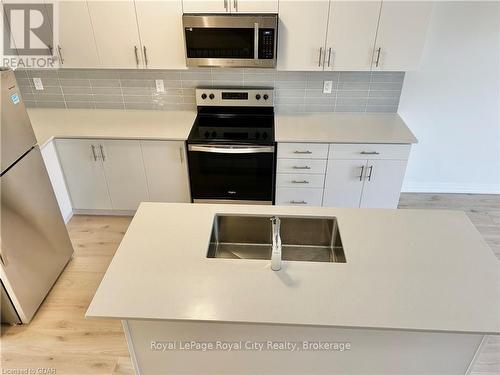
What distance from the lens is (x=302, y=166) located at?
2930mm

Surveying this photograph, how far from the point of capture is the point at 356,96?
3.20 meters

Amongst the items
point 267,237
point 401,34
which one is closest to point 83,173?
point 267,237

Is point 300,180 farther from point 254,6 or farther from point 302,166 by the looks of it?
point 254,6

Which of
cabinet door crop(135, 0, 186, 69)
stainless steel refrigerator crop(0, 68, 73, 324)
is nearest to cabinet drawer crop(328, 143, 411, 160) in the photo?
cabinet door crop(135, 0, 186, 69)

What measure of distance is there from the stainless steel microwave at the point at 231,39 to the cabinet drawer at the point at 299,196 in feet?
3.33

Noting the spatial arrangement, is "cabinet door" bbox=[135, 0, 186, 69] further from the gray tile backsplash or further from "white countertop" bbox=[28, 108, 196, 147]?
"white countertop" bbox=[28, 108, 196, 147]

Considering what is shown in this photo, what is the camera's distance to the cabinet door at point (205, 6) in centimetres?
256

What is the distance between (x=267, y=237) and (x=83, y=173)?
6.22ft

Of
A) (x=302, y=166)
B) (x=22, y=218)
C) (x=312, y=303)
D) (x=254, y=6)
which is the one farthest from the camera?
(x=302, y=166)

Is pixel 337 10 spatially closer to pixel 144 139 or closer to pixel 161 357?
pixel 144 139

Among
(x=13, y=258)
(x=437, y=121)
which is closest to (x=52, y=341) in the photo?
(x=13, y=258)

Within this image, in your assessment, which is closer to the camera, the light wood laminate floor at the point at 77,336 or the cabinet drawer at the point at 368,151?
the light wood laminate floor at the point at 77,336

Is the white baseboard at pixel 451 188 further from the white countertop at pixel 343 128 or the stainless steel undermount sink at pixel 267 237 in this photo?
the stainless steel undermount sink at pixel 267 237

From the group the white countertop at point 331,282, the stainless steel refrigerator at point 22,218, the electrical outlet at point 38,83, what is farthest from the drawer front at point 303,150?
the electrical outlet at point 38,83
